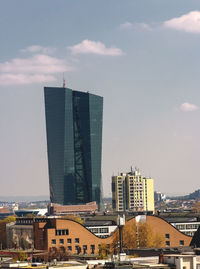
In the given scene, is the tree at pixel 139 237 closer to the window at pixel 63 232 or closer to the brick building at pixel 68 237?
the brick building at pixel 68 237

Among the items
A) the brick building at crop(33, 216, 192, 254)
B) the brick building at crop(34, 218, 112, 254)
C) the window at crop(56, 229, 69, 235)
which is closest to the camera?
the brick building at crop(33, 216, 192, 254)

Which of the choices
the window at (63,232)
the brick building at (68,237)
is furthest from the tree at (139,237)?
the window at (63,232)

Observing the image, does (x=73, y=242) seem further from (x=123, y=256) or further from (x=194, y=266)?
(x=194, y=266)

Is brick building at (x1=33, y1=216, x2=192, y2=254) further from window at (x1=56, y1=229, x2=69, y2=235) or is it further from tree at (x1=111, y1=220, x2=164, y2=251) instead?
tree at (x1=111, y1=220, x2=164, y2=251)

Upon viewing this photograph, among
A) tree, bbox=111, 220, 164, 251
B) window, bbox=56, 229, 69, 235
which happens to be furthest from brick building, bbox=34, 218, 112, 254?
tree, bbox=111, 220, 164, 251

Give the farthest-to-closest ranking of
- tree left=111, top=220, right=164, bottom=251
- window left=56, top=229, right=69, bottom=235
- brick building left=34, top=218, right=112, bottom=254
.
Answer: window left=56, top=229, right=69, bottom=235
brick building left=34, top=218, right=112, bottom=254
tree left=111, top=220, right=164, bottom=251

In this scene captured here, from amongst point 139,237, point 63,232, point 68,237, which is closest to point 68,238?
point 68,237

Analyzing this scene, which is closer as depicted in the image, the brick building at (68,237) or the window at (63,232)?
the brick building at (68,237)

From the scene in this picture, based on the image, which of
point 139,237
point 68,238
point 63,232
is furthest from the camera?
point 63,232

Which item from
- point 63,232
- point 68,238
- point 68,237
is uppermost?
point 63,232

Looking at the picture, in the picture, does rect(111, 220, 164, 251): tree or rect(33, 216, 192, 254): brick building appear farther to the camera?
rect(33, 216, 192, 254): brick building

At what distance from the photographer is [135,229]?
185125mm

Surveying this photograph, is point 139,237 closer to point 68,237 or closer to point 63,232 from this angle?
point 68,237

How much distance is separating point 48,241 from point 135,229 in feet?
67.4
